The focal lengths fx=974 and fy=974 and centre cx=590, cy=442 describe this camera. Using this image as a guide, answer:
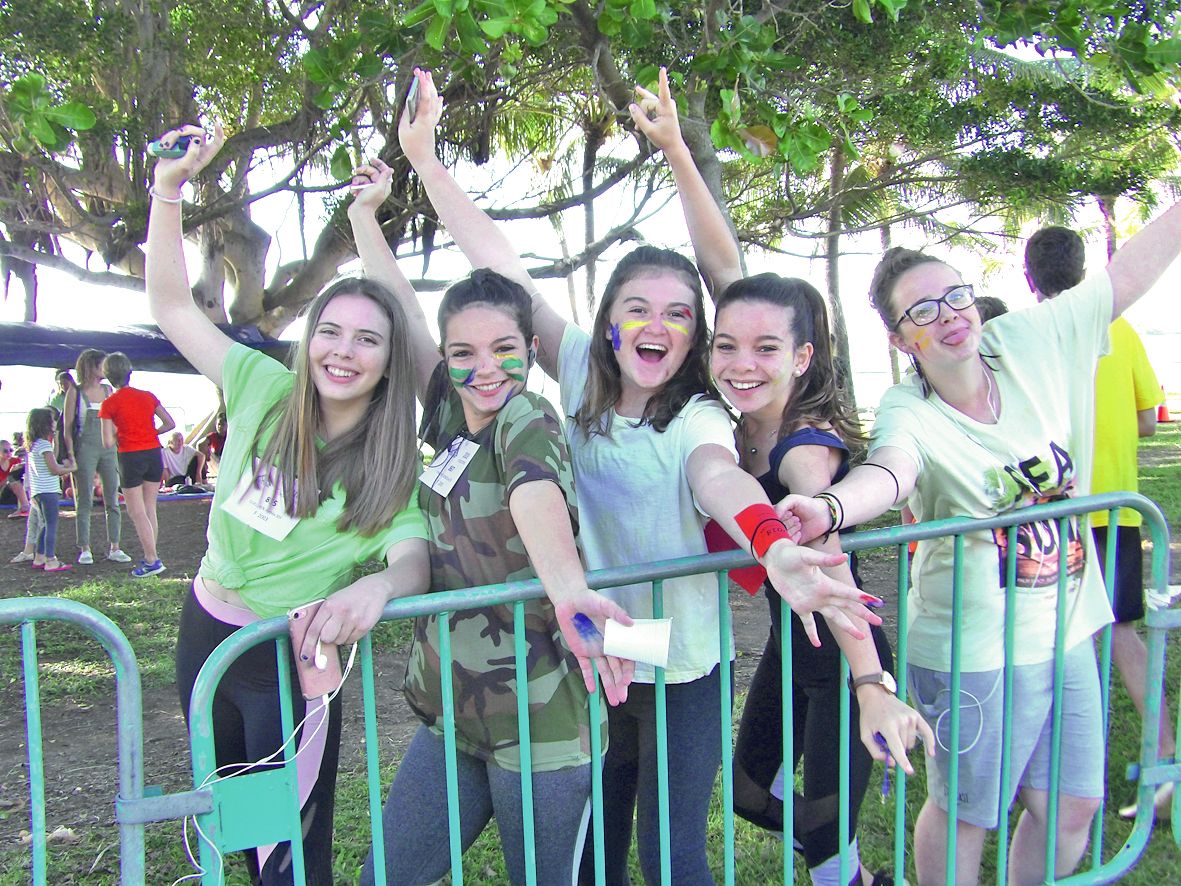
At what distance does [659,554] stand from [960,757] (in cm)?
98

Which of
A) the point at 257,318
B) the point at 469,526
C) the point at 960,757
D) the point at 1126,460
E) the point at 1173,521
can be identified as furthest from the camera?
the point at 257,318

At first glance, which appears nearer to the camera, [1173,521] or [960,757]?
[960,757]

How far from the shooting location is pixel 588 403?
2.32 m

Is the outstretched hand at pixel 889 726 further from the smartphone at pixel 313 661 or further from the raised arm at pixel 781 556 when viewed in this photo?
the smartphone at pixel 313 661

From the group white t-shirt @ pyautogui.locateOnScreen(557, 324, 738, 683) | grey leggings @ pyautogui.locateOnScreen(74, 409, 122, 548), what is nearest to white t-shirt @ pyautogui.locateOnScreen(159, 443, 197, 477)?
grey leggings @ pyautogui.locateOnScreen(74, 409, 122, 548)

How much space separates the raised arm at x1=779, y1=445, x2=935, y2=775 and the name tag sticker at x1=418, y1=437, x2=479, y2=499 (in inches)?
27.3

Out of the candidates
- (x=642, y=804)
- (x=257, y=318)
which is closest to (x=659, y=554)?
(x=642, y=804)

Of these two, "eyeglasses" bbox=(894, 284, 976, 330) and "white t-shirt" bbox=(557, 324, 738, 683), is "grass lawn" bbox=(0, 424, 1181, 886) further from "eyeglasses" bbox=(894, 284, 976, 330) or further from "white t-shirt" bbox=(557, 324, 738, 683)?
"eyeglasses" bbox=(894, 284, 976, 330)

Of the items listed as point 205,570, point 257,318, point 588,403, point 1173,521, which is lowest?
point 1173,521

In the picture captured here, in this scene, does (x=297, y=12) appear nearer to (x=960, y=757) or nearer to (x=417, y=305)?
(x=417, y=305)

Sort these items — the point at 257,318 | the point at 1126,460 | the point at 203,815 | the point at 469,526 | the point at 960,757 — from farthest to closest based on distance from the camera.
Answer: the point at 257,318
the point at 1126,460
the point at 960,757
the point at 469,526
the point at 203,815

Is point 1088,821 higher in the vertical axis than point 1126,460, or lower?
lower

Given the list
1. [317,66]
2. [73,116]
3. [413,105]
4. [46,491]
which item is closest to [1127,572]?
[413,105]

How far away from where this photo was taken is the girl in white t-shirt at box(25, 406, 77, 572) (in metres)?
8.23
